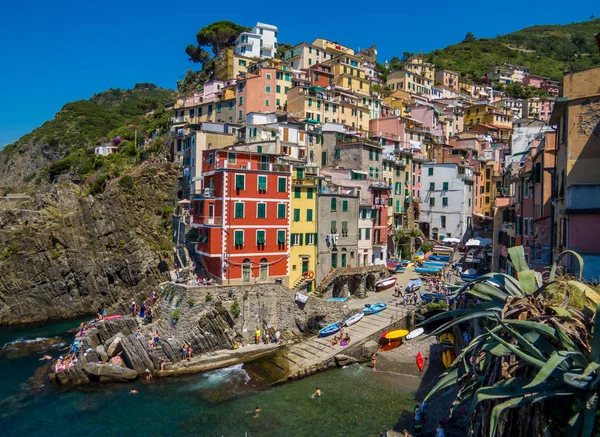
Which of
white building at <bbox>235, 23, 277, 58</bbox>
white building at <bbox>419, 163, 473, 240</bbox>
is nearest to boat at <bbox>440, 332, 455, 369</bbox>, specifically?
white building at <bbox>419, 163, 473, 240</bbox>

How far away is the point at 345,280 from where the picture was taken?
45031 mm

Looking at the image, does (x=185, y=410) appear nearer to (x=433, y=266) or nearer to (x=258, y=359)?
(x=258, y=359)

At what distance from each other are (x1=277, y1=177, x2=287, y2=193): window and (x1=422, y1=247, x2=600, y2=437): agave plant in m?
30.0

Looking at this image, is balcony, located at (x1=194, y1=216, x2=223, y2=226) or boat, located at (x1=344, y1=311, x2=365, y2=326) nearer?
boat, located at (x1=344, y1=311, x2=365, y2=326)

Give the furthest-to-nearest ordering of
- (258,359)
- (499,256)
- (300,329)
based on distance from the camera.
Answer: (499,256) < (300,329) < (258,359)

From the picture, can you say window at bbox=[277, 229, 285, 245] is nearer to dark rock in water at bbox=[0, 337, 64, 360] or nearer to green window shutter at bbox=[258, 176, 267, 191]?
green window shutter at bbox=[258, 176, 267, 191]

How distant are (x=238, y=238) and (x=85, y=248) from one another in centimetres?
2679

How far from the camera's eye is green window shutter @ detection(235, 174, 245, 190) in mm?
39156

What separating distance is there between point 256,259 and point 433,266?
2342 centimetres

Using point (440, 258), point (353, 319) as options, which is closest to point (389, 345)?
point (353, 319)

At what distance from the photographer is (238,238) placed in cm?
3922

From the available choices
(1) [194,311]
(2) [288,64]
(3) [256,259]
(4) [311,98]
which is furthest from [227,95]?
(1) [194,311]

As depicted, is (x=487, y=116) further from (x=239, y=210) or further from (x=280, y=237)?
(x=239, y=210)

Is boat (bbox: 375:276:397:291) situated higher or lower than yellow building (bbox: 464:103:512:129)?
lower
